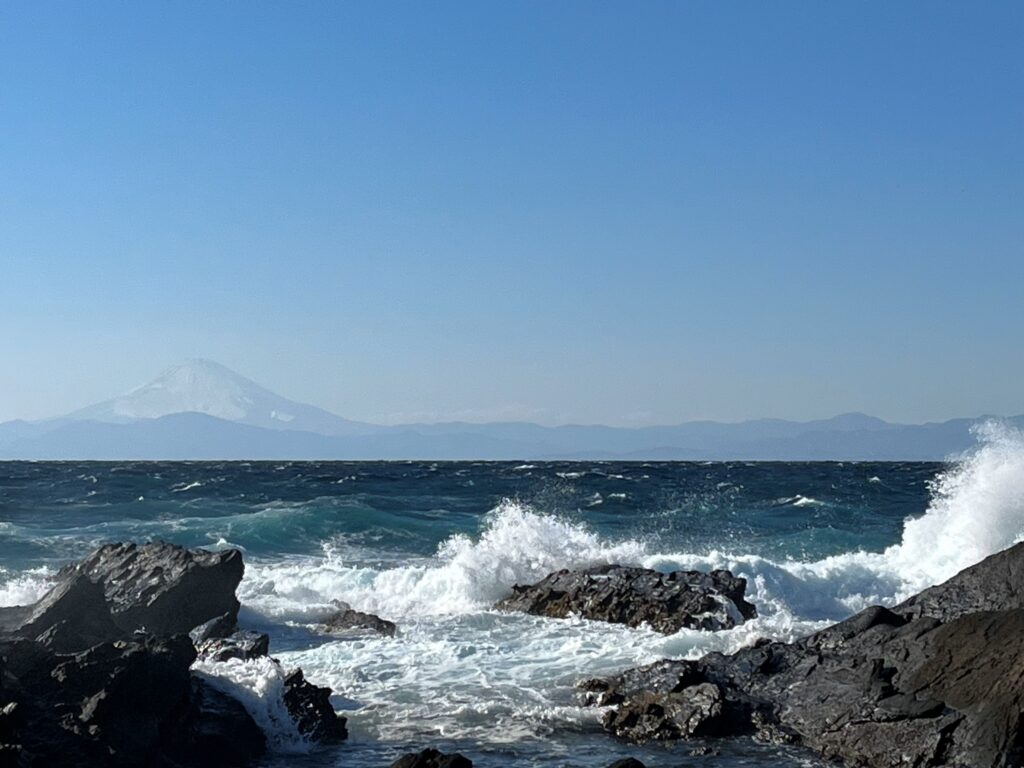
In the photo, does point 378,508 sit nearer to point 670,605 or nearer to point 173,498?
point 173,498

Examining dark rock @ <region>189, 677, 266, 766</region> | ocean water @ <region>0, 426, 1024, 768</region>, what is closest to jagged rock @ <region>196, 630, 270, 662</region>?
ocean water @ <region>0, 426, 1024, 768</region>

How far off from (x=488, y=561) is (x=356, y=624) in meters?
5.36

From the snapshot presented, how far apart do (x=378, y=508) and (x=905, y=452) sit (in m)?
175

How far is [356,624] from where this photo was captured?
18.9 metres

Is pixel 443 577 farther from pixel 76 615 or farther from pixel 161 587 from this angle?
pixel 76 615

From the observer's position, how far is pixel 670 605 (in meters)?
18.5

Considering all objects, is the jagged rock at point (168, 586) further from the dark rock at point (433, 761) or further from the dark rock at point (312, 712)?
the dark rock at point (433, 761)

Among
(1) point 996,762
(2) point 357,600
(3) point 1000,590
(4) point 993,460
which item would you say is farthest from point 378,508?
(1) point 996,762

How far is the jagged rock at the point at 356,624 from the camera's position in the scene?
60.7ft

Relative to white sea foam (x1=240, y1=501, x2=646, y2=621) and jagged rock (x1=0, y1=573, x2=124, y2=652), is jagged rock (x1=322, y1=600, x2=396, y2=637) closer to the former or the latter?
white sea foam (x1=240, y1=501, x2=646, y2=621)

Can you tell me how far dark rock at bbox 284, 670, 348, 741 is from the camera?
39.7 ft

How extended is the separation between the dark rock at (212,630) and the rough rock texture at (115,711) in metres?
3.25

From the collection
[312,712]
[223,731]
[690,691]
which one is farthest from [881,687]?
[223,731]

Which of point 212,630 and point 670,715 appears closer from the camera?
point 670,715
